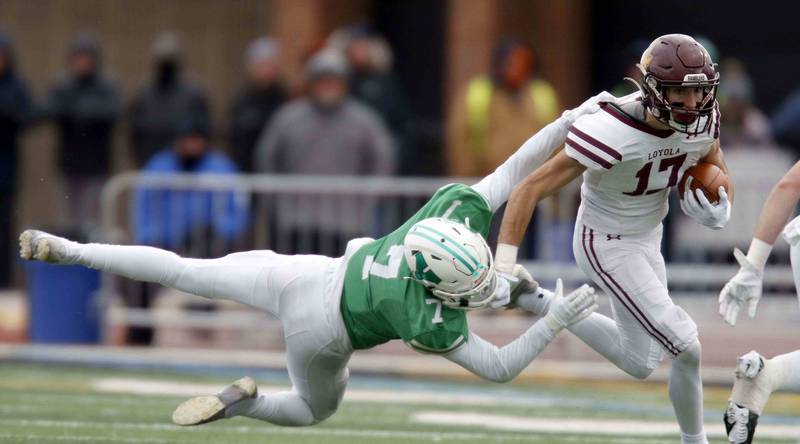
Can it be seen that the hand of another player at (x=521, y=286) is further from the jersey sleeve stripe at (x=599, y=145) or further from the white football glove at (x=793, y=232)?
the white football glove at (x=793, y=232)

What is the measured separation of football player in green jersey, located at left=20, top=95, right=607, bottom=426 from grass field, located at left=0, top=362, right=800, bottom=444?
1.14m

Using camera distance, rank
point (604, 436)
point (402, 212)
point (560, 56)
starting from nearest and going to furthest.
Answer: point (604, 436) → point (402, 212) → point (560, 56)

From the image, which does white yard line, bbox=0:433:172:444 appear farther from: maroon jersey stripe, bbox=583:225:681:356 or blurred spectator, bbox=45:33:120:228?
blurred spectator, bbox=45:33:120:228

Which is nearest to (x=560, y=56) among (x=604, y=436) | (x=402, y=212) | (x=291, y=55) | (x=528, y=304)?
(x=291, y=55)

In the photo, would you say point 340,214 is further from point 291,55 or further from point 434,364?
point 291,55

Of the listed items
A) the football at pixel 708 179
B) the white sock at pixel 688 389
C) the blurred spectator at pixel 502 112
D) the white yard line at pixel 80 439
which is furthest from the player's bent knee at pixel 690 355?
the blurred spectator at pixel 502 112

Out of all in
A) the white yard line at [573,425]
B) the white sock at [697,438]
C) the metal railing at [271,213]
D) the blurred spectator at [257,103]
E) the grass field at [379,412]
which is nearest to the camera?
the white sock at [697,438]

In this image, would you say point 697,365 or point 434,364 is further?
point 434,364

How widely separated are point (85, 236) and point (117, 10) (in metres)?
4.73

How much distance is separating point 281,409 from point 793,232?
2137 mm

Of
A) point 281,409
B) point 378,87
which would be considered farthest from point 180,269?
point 378,87

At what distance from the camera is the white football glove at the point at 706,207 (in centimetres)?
701

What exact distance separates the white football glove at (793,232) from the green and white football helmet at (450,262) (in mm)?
1265

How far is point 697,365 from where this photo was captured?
24.0 ft
